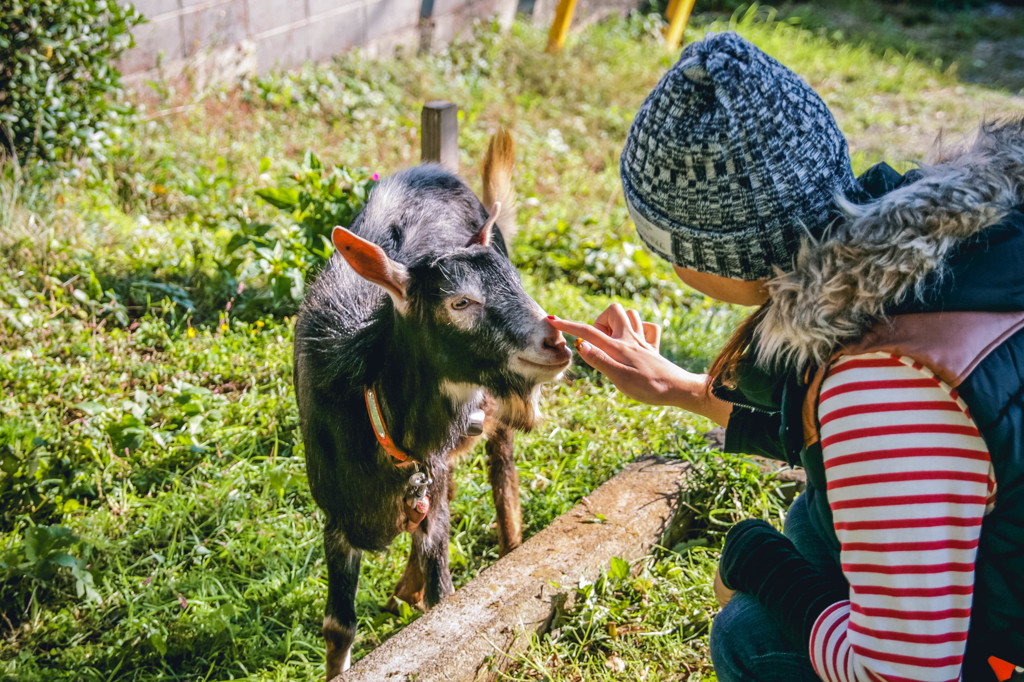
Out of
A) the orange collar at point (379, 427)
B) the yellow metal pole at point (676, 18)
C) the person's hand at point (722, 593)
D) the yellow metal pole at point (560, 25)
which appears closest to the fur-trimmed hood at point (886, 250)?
the person's hand at point (722, 593)

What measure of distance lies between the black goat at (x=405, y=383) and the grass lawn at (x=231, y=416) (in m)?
0.37

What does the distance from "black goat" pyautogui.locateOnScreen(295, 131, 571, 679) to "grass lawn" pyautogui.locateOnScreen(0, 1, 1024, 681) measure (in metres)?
0.37

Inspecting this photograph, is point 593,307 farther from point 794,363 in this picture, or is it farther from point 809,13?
point 809,13

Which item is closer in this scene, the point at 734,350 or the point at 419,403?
the point at 734,350

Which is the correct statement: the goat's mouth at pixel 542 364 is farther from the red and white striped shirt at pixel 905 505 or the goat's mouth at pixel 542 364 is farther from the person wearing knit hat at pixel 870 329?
the red and white striped shirt at pixel 905 505

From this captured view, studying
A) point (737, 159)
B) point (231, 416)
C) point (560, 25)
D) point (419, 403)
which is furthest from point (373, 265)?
point (560, 25)

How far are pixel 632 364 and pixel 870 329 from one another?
70 cm

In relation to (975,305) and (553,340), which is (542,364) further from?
(975,305)

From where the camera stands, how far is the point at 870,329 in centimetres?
141

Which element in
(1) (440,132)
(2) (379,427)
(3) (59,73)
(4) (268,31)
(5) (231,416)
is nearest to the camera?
(2) (379,427)

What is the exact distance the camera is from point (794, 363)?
153 cm

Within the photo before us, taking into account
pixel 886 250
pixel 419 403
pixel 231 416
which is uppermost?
pixel 886 250

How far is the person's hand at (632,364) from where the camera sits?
2002 millimetres

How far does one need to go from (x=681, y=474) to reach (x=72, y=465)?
2309mm
